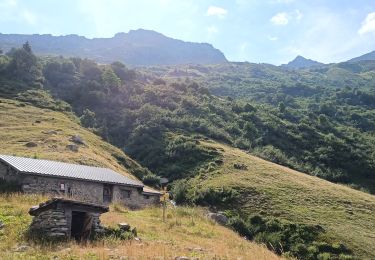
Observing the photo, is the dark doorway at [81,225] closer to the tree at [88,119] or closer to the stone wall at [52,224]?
the stone wall at [52,224]

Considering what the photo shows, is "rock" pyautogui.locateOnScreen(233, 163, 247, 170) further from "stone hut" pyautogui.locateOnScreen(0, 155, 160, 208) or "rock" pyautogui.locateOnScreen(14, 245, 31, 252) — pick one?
"rock" pyautogui.locateOnScreen(14, 245, 31, 252)

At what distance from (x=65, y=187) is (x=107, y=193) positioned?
558 cm

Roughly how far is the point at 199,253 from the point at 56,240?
6.50 m

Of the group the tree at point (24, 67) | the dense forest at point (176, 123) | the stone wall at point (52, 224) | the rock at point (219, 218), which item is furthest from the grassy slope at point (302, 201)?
the tree at point (24, 67)

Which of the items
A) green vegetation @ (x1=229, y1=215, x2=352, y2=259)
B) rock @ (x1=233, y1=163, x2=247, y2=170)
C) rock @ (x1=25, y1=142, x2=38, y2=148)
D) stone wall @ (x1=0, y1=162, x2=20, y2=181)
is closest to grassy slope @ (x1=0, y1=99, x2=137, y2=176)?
rock @ (x1=25, y1=142, x2=38, y2=148)

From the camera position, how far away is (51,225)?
2173 centimetres

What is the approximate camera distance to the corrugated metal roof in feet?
125

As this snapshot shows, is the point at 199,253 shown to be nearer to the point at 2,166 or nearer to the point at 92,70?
the point at 2,166

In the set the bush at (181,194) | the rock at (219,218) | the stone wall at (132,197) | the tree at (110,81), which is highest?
the tree at (110,81)

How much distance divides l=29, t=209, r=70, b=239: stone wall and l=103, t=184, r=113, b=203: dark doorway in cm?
2260

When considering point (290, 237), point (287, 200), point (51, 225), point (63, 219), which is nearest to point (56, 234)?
point (51, 225)

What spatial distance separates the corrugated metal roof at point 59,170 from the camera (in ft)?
125

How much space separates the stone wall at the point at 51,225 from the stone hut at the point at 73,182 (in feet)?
50.9

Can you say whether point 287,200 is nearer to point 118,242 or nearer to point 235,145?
point 235,145
